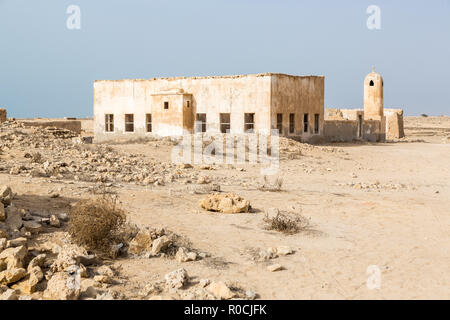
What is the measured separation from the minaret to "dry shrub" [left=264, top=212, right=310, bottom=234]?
90.8 feet

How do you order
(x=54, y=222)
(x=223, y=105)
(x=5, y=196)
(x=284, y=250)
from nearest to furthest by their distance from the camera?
(x=284, y=250) < (x=54, y=222) < (x=5, y=196) < (x=223, y=105)

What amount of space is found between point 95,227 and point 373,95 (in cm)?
3144

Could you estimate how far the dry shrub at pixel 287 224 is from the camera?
895 centimetres

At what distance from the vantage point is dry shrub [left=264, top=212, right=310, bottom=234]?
8945 millimetres

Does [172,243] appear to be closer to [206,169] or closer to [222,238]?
[222,238]

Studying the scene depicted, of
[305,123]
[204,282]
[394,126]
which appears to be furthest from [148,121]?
[204,282]

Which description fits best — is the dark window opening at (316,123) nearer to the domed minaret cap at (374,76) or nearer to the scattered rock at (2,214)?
the domed minaret cap at (374,76)

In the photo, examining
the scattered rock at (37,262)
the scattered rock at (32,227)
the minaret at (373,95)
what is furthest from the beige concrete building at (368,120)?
the scattered rock at (37,262)

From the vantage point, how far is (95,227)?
7.43 metres

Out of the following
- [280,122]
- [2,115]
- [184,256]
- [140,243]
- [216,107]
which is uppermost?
[216,107]

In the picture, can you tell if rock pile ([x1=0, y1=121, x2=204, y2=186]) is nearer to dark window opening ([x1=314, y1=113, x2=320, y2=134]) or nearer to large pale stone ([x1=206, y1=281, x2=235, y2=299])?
large pale stone ([x1=206, y1=281, x2=235, y2=299])

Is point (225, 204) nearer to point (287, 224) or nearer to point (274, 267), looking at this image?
point (287, 224)

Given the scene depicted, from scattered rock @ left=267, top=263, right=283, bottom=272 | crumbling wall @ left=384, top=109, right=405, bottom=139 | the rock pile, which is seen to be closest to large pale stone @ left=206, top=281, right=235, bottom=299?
scattered rock @ left=267, top=263, right=283, bottom=272

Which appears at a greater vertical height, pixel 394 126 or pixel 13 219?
pixel 394 126
